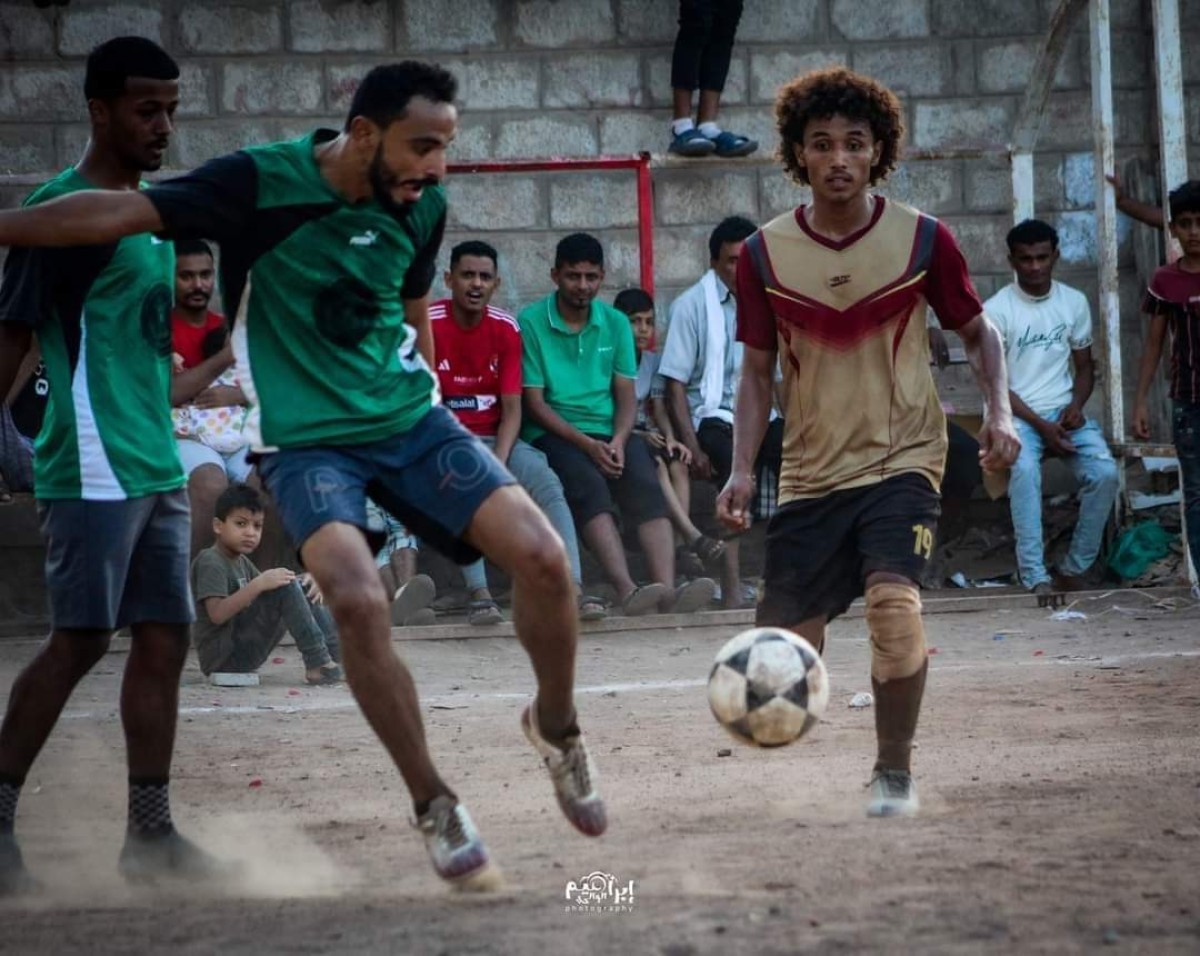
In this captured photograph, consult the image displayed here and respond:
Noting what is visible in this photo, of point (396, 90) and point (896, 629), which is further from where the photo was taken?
point (896, 629)

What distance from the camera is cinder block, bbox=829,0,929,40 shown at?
12.6 meters

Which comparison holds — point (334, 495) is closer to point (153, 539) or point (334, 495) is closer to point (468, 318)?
point (153, 539)

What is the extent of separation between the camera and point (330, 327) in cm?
474

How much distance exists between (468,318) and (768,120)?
3.06 m

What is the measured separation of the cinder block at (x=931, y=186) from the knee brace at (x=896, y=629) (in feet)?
24.8

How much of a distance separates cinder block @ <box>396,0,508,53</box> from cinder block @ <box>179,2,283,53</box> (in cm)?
94

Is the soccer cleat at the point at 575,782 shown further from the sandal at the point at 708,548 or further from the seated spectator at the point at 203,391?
the sandal at the point at 708,548

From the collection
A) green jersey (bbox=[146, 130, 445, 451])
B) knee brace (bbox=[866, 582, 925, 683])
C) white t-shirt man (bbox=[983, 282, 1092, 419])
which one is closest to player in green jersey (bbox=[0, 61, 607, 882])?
green jersey (bbox=[146, 130, 445, 451])

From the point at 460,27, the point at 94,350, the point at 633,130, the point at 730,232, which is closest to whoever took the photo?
the point at 94,350

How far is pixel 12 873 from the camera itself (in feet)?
16.0

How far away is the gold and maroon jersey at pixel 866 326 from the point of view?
5.52m

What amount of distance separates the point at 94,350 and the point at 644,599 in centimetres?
567

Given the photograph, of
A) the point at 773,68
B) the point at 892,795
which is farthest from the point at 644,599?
the point at 892,795

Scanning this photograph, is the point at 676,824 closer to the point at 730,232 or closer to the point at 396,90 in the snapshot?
the point at 396,90
